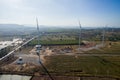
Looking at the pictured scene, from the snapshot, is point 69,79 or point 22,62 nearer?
point 69,79

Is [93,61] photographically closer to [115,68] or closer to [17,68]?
[115,68]

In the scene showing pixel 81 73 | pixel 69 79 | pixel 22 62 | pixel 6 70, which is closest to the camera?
pixel 69 79

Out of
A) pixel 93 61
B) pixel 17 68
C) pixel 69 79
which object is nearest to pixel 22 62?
pixel 17 68

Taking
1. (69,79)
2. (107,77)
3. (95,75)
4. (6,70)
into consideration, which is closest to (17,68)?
(6,70)

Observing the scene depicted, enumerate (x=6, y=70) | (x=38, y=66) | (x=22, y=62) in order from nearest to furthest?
(x=6, y=70)
(x=38, y=66)
(x=22, y=62)

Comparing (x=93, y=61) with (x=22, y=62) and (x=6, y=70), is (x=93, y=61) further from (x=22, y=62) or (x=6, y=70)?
(x=6, y=70)

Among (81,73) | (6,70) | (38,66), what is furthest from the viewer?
(38,66)
